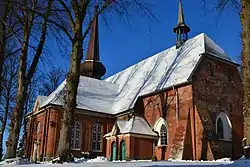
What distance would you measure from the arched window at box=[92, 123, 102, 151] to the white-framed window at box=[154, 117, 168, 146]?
20.9ft

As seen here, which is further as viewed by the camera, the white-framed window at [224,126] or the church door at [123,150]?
the church door at [123,150]

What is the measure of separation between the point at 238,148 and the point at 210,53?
7696 mm

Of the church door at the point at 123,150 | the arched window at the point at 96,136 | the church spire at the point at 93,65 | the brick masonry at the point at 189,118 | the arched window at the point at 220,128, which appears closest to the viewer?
the brick masonry at the point at 189,118

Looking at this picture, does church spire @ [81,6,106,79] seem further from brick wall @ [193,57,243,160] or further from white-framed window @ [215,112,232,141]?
white-framed window @ [215,112,232,141]

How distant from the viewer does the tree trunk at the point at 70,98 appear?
9.92 meters

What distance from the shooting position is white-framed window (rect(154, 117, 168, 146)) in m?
23.8

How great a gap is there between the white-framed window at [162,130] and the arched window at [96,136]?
636 cm

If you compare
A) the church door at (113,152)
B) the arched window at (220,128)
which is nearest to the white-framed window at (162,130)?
the church door at (113,152)

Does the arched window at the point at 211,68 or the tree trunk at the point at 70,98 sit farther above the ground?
the arched window at the point at 211,68

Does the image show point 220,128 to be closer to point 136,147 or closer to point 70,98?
point 136,147

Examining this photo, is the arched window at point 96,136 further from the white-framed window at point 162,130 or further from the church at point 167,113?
the white-framed window at point 162,130

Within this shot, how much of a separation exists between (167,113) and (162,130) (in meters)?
1.53

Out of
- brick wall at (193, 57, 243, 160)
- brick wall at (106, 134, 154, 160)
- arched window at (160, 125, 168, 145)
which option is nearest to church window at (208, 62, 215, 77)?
brick wall at (193, 57, 243, 160)

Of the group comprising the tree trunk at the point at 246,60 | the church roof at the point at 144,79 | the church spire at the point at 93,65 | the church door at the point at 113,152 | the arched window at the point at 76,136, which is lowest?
the church door at the point at 113,152
